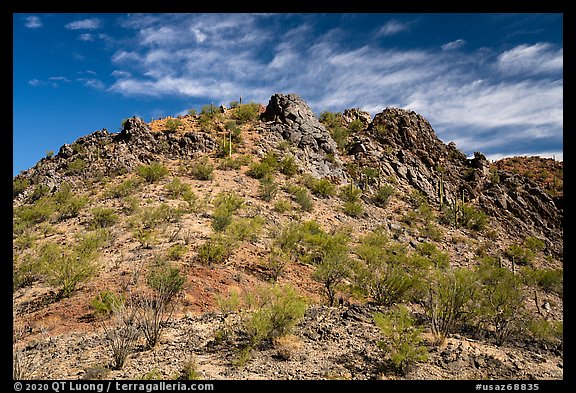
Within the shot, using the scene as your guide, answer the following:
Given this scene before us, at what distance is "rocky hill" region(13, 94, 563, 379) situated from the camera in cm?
670

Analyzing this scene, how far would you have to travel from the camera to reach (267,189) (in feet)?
67.8

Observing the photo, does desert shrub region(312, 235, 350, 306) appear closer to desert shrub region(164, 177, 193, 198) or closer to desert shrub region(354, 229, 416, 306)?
desert shrub region(354, 229, 416, 306)

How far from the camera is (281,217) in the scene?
18.4m

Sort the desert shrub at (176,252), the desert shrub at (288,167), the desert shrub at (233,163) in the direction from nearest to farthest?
the desert shrub at (176,252), the desert shrub at (233,163), the desert shrub at (288,167)

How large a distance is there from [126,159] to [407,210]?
19.5 metres

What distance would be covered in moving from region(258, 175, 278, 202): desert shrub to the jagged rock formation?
4845 mm

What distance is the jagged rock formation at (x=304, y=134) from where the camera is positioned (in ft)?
88.3

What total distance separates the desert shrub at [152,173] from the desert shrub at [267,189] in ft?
19.4

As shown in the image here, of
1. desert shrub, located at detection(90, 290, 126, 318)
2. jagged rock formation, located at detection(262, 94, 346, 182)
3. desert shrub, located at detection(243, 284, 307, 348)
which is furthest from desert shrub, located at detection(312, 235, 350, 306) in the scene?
jagged rock formation, located at detection(262, 94, 346, 182)

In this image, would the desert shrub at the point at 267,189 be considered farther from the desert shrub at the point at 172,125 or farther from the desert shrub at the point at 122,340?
the desert shrub at the point at 122,340

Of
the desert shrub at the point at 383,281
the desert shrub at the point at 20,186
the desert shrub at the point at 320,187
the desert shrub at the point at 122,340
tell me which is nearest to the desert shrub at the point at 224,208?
the desert shrub at the point at 320,187

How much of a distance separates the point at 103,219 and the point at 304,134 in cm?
1754

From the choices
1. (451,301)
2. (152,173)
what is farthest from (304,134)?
(451,301)
